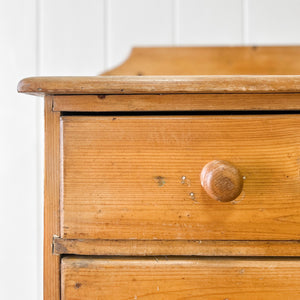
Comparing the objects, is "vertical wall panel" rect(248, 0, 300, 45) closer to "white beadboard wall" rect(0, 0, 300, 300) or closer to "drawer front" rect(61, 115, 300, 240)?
"white beadboard wall" rect(0, 0, 300, 300)

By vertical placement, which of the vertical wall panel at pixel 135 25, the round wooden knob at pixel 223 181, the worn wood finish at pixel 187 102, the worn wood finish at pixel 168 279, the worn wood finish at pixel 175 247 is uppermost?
the vertical wall panel at pixel 135 25

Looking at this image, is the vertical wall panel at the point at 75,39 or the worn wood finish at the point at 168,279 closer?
the worn wood finish at the point at 168,279

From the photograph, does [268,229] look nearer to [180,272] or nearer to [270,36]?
[180,272]

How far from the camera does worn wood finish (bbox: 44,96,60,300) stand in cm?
38

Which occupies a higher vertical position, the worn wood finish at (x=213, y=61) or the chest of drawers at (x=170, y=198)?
the worn wood finish at (x=213, y=61)

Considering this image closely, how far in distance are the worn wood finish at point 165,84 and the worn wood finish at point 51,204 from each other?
27mm

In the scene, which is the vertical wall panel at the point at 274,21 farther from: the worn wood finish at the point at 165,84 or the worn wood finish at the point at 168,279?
the worn wood finish at the point at 168,279

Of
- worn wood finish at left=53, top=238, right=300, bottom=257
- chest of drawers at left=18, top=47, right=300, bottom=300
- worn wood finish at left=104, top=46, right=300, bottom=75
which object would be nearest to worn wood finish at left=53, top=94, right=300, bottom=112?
chest of drawers at left=18, top=47, right=300, bottom=300

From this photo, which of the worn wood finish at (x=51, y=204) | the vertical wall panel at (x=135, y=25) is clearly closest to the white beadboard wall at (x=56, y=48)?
the vertical wall panel at (x=135, y=25)

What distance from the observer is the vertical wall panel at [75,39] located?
78cm

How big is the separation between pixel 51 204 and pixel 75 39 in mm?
529

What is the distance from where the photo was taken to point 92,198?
373 millimetres

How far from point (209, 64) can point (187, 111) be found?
42 cm

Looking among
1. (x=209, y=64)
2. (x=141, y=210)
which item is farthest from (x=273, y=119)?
(x=209, y=64)
